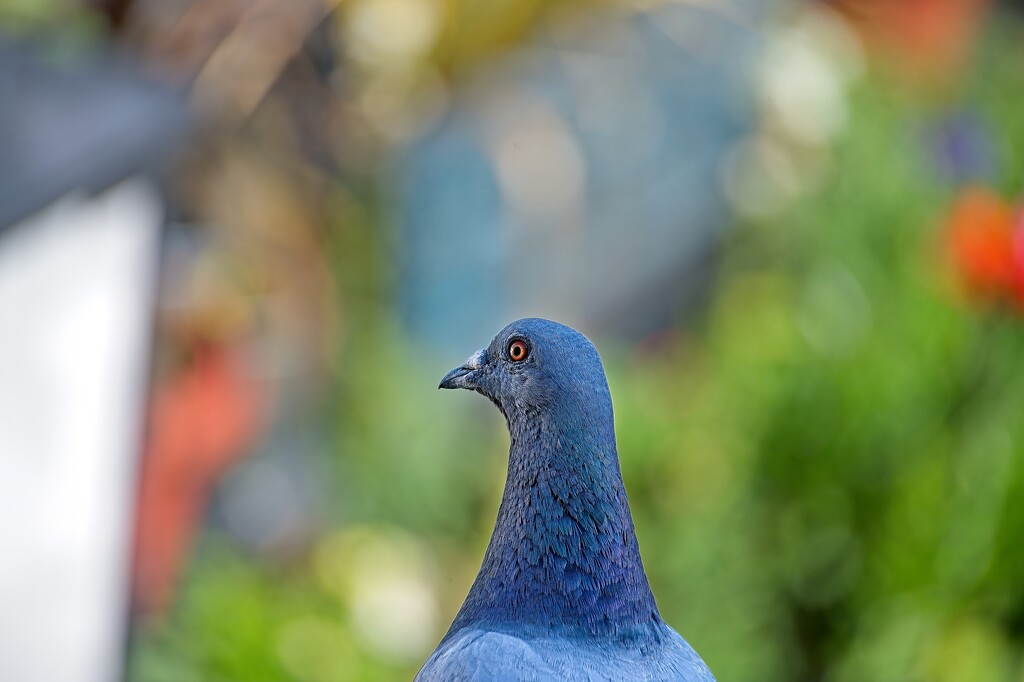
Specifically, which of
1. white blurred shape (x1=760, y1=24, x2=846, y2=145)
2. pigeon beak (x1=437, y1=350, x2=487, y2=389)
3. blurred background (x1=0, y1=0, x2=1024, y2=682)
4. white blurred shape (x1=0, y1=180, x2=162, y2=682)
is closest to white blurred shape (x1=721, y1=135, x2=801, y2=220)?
blurred background (x1=0, y1=0, x2=1024, y2=682)

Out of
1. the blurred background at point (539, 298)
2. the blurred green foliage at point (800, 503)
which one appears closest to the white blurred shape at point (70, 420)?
the blurred background at point (539, 298)

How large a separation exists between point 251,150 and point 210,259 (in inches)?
21.9

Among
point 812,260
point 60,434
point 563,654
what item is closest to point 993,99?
point 812,260

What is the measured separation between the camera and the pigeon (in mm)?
1200

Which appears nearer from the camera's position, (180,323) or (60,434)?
(60,434)

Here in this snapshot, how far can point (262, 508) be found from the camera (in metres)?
5.16

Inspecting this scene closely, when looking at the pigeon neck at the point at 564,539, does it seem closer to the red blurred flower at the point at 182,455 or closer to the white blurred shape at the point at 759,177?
the red blurred flower at the point at 182,455

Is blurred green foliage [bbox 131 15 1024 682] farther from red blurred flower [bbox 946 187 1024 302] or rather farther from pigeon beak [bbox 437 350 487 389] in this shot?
pigeon beak [bbox 437 350 487 389]

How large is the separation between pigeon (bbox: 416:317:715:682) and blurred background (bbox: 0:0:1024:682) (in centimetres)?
117

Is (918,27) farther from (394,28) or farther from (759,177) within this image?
(394,28)

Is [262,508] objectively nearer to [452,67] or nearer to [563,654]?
[452,67]

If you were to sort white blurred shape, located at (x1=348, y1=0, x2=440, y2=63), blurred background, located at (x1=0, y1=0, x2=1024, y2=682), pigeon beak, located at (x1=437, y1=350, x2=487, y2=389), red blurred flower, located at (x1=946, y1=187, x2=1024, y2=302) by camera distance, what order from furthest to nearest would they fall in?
white blurred shape, located at (x1=348, y1=0, x2=440, y2=63)
blurred background, located at (x1=0, y1=0, x2=1024, y2=682)
red blurred flower, located at (x1=946, y1=187, x2=1024, y2=302)
pigeon beak, located at (x1=437, y1=350, x2=487, y2=389)

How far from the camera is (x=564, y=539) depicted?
1.21 meters

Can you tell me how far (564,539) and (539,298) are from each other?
4.43 metres
